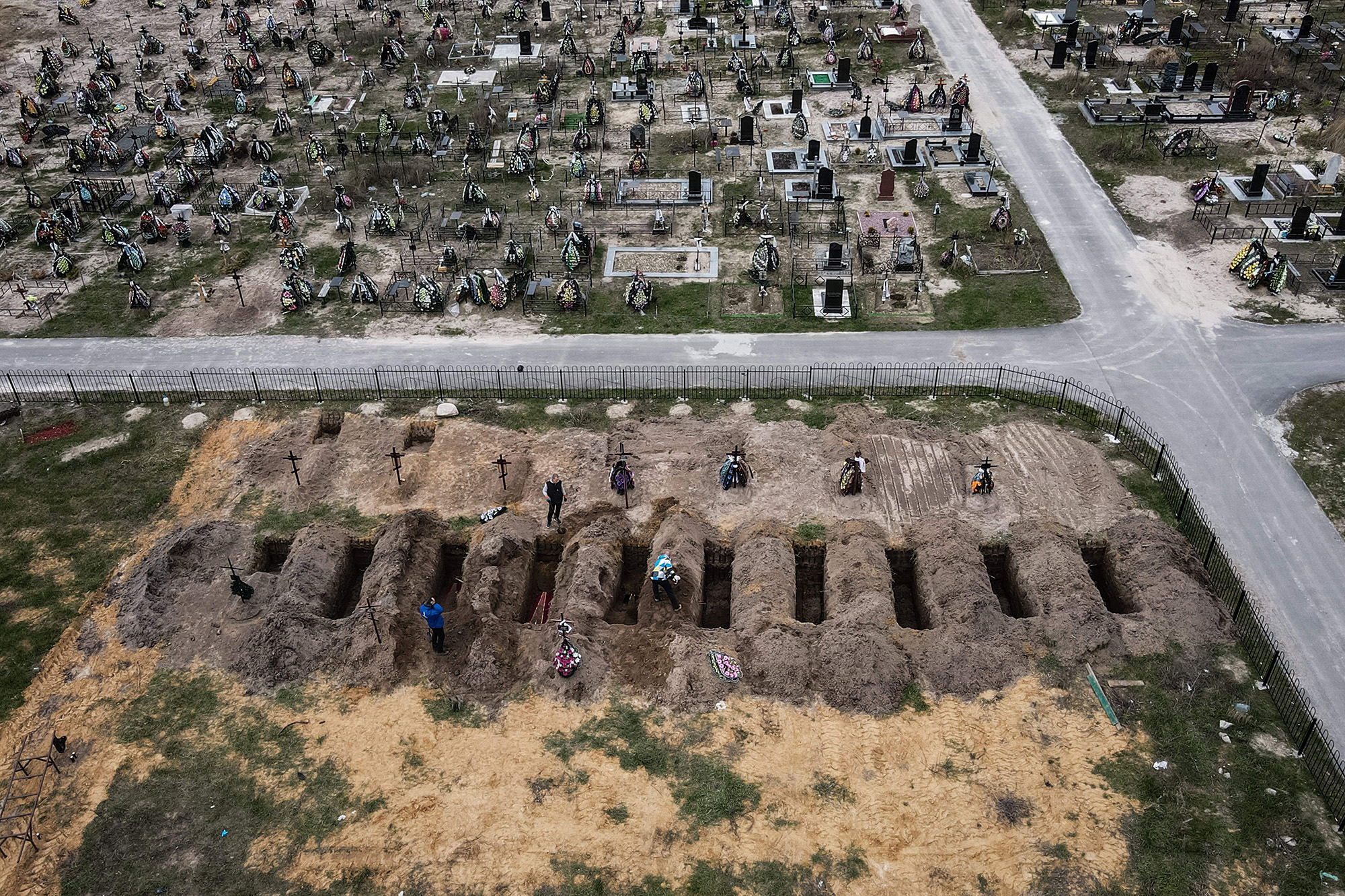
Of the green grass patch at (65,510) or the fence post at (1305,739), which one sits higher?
the green grass patch at (65,510)

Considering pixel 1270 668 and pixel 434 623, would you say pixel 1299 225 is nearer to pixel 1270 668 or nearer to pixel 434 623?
pixel 1270 668

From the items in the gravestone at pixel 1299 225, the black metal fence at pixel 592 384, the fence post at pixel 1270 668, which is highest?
the gravestone at pixel 1299 225

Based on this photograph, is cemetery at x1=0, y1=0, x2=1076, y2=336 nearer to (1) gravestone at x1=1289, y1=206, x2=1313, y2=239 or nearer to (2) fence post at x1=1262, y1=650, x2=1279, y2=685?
(1) gravestone at x1=1289, y1=206, x2=1313, y2=239

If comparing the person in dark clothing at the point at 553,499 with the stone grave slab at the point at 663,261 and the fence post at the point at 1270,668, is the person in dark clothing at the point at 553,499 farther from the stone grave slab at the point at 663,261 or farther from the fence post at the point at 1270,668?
the fence post at the point at 1270,668

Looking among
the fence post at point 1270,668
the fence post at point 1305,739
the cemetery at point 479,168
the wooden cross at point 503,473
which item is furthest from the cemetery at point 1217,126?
the wooden cross at point 503,473

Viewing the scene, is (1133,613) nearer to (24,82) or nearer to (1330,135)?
(1330,135)

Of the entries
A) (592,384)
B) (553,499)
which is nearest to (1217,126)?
(592,384)
